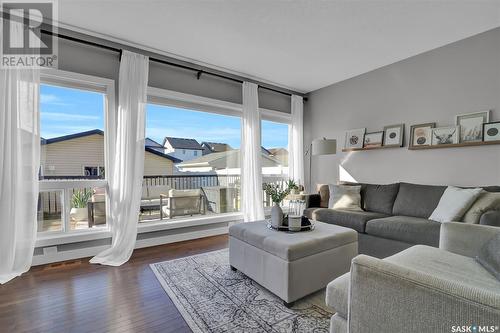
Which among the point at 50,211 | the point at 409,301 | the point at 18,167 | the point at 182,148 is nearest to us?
the point at 409,301

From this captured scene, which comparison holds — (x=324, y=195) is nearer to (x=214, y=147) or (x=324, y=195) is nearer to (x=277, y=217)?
(x=277, y=217)

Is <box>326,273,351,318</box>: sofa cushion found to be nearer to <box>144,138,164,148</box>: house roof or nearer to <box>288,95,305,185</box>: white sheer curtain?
<box>144,138,164,148</box>: house roof

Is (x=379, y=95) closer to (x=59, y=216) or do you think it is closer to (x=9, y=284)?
(x=59, y=216)

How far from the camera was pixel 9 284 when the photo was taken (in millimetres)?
2328

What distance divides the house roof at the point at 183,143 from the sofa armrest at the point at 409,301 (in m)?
3.33

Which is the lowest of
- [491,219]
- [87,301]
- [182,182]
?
[87,301]

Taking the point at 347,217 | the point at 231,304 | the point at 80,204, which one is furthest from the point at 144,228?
the point at 347,217

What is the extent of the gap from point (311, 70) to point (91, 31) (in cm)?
313

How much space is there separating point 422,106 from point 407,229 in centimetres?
192

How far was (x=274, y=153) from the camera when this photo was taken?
16.6 feet

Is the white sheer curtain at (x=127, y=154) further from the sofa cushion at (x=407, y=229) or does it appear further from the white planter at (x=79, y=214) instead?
the sofa cushion at (x=407, y=229)

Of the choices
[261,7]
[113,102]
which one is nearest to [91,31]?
[113,102]

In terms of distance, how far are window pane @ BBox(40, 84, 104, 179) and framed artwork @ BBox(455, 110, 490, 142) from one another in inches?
182

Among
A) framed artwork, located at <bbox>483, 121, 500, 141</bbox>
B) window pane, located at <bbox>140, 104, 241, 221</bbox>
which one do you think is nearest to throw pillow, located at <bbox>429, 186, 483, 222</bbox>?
framed artwork, located at <bbox>483, 121, 500, 141</bbox>
